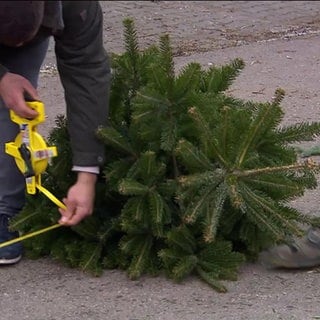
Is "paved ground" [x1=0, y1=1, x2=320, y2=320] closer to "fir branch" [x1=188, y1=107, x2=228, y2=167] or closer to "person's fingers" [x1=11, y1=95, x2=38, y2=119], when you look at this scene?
"fir branch" [x1=188, y1=107, x2=228, y2=167]

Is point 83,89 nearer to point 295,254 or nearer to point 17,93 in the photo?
point 17,93

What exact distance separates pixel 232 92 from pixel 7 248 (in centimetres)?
320

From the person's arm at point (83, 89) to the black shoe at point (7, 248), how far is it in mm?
520

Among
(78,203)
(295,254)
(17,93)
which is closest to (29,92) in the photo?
(17,93)

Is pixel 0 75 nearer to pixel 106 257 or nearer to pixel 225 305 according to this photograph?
pixel 106 257

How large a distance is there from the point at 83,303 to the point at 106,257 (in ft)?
0.93

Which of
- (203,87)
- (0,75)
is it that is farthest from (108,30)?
(0,75)

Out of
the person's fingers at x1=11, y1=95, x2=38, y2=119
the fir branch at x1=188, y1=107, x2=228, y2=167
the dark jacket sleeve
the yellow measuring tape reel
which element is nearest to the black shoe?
the yellow measuring tape reel

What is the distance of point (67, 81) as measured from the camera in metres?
3.34

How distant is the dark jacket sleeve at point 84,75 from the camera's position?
321 centimetres

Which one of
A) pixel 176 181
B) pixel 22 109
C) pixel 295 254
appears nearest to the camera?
pixel 22 109

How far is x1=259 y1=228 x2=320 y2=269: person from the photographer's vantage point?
3662 millimetres

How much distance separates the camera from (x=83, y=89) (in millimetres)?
3311

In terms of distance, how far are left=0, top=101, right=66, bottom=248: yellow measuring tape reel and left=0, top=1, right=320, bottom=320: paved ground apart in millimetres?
392
